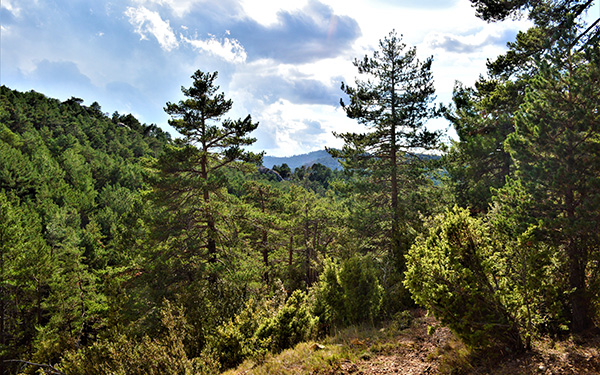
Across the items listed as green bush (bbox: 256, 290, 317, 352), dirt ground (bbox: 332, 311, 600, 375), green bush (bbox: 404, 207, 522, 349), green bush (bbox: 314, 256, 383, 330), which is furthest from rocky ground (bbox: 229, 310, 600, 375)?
green bush (bbox: 314, 256, 383, 330)

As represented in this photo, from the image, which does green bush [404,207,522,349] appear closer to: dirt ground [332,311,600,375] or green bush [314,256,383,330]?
dirt ground [332,311,600,375]

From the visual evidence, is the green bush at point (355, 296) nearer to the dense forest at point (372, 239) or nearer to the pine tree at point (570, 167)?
the dense forest at point (372, 239)

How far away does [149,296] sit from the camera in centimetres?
1340

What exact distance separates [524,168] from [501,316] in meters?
3.33

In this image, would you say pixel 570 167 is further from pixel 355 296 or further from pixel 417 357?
pixel 355 296

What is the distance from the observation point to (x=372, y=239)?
49.4ft

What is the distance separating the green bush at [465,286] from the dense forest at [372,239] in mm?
27

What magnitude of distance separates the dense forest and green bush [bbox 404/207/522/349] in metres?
0.03

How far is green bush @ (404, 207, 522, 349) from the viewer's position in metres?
4.81

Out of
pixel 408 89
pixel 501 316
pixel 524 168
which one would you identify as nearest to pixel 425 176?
pixel 408 89

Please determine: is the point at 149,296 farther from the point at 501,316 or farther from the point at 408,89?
Answer: the point at 408,89

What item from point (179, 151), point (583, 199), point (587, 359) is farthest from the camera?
point (179, 151)

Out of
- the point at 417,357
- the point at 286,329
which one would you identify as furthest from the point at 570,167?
the point at 286,329

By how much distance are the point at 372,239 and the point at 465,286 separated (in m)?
10.4
